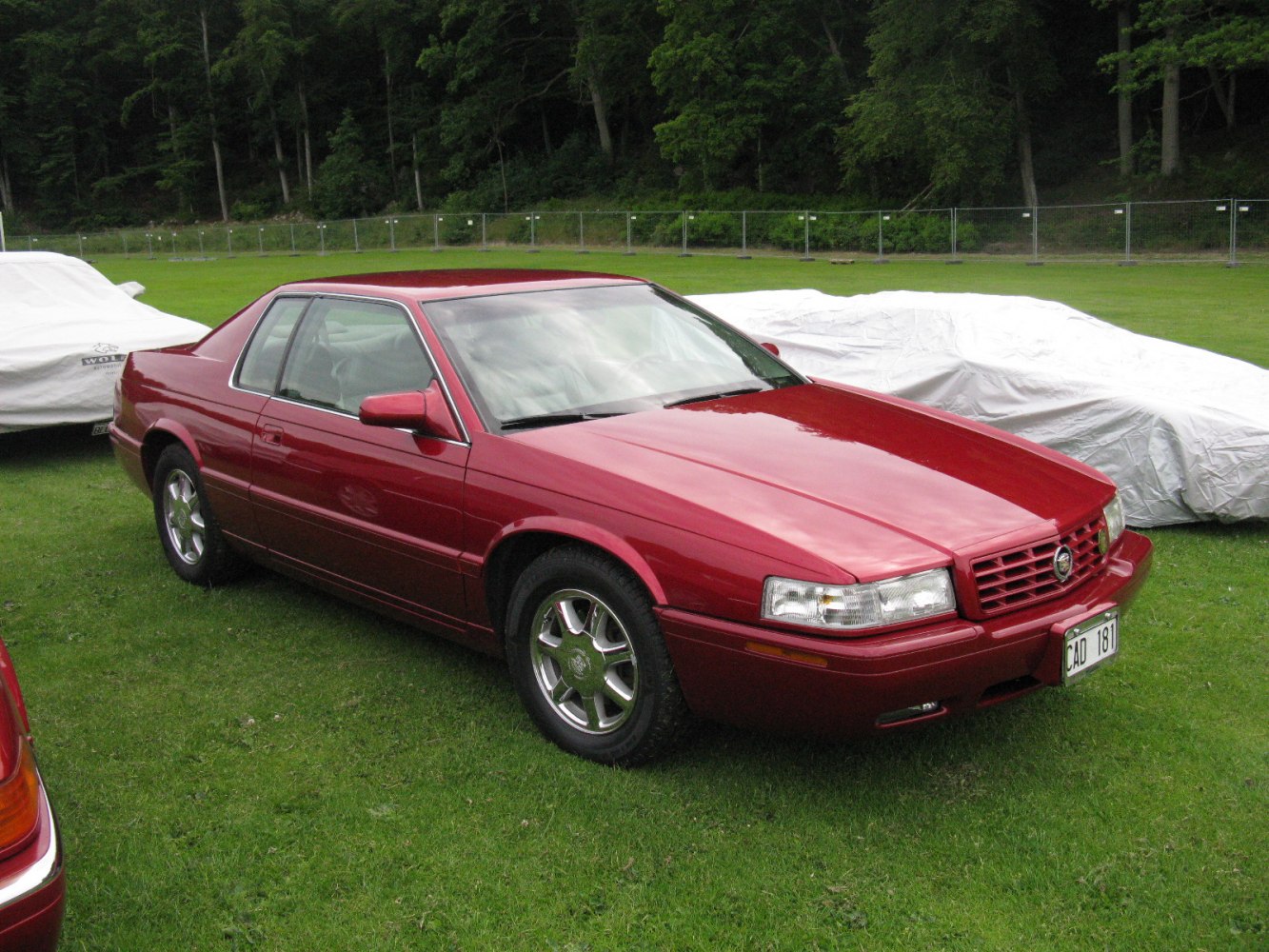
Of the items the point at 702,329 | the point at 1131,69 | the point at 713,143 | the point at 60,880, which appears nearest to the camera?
the point at 60,880

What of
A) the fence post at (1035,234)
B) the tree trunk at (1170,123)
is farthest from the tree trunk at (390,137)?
the fence post at (1035,234)

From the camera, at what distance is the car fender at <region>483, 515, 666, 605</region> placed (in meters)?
3.62

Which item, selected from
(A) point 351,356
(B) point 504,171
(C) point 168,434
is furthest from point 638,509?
(B) point 504,171

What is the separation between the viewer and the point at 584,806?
3697 mm

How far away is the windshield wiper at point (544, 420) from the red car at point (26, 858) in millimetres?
1995

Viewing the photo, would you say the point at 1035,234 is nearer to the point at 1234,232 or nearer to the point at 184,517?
the point at 1234,232

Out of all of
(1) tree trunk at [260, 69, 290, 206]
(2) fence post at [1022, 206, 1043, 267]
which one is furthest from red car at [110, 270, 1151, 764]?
(1) tree trunk at [260, 69, 290, 206]

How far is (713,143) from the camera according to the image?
146ft

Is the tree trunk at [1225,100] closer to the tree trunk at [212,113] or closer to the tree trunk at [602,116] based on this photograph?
the tree trunk at [602,116]

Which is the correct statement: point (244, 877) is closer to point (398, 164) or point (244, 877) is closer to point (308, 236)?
point (308, 236)

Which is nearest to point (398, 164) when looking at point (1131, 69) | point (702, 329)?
point (1131, 69)

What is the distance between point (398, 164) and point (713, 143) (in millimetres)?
25913

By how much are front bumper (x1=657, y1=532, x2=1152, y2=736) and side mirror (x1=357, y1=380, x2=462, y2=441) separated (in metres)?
1.19

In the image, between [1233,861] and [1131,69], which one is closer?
[1233,861]
